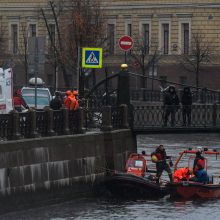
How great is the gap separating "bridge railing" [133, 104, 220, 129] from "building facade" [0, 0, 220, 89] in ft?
125

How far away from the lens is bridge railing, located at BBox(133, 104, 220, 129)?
4628 cm

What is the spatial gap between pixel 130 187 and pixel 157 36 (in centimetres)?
4792

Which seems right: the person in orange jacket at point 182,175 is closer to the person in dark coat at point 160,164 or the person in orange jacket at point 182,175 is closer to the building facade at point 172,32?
the person in dark coat at point 160,164

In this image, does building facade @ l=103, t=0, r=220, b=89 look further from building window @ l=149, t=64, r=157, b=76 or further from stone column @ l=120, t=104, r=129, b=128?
stone column @ l=120, t=104, r=129, b=128

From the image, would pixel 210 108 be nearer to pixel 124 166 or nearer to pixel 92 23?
pixel 124 166

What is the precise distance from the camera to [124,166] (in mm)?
45875

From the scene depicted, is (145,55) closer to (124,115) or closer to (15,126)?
(124,115)

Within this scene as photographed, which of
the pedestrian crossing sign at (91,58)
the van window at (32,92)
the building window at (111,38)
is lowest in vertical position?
the van window at (32,92)

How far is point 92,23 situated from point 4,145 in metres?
42.9

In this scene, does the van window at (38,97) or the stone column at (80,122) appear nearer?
the stone column at (80,122)

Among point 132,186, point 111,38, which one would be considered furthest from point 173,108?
point 111,38

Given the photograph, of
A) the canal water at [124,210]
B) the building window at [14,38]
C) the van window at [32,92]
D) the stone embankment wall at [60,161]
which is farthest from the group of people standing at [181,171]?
the building window at [14,38]

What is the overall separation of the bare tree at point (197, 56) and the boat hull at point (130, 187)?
140 feet

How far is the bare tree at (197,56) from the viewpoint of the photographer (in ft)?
283
